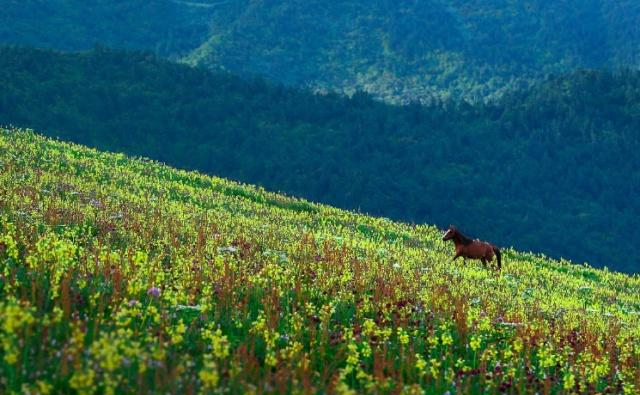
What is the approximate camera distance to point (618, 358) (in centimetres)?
1221

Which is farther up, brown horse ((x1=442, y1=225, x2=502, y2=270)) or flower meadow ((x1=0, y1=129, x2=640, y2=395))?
brown horse ((x1=442, y1=225, x2=502, y2=270))

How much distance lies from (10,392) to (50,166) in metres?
18.7

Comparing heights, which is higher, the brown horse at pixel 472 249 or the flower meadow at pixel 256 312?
the brown horse at pixel 472 249

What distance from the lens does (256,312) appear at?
36.9 feet

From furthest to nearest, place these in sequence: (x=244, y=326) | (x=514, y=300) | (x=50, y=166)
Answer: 1. (x=50, y=166)
2. (x=514, y=300)
3. (x=244, y=326)

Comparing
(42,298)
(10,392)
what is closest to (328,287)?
(42,298)

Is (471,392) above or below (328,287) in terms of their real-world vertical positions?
below

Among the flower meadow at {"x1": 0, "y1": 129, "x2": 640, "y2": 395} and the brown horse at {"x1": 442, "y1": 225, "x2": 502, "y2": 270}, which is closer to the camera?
the flower meadow at {"x1": 0, "y1": 129, "x2": 640, "y2": 395}

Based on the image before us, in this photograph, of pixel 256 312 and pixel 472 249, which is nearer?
pixel 256 312

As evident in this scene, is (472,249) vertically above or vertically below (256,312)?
above

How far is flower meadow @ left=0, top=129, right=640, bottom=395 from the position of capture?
Result: 25.3 ft

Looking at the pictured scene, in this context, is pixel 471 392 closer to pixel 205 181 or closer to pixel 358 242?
pixel 358 242

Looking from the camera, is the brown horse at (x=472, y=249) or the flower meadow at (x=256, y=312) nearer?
the flower meadow at (x=256, y=312)

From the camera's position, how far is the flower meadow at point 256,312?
7719 millimetres
